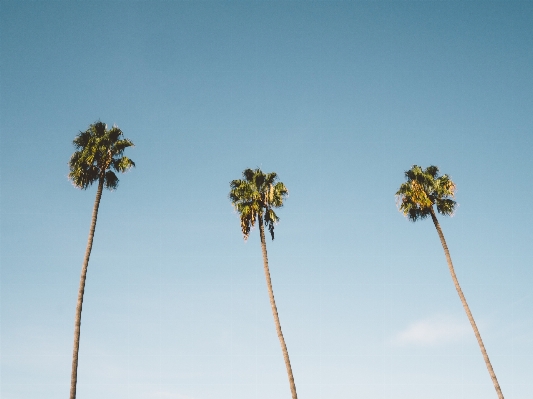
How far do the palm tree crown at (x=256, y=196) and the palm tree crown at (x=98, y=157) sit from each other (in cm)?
806

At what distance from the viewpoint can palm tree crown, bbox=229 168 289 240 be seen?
30.5 m

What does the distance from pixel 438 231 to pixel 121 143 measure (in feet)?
77.1

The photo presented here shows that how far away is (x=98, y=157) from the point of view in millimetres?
27547

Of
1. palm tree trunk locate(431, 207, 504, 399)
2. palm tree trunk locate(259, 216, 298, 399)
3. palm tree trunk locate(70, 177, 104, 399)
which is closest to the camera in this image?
palm tree trunk locate(70, 177, 104, 399)

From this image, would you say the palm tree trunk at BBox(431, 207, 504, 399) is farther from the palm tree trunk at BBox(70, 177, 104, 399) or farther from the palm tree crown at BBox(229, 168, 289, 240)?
the palm tree trunk at BBox(70, 177, 104, 399)

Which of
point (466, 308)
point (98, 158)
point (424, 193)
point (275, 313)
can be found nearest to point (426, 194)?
point (424, 193)

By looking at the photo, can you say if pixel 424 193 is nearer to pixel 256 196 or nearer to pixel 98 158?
pixel 256 196

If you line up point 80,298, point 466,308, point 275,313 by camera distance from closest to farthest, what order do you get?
point 80,298 → point 275,313 → point 466,308

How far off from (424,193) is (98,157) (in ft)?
77.2

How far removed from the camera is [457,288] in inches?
1141

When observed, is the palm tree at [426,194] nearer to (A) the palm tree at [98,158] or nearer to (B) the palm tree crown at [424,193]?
(B) the palm tree crown at [424,193]

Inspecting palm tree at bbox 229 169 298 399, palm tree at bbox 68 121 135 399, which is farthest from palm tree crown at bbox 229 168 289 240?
palm tree at bbox 68 121 135 399

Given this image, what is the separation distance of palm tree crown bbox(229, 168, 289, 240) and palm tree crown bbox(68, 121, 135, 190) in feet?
26.5

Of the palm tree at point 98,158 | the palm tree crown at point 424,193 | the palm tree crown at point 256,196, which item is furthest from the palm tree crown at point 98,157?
the palm tree crown at point 424,193
